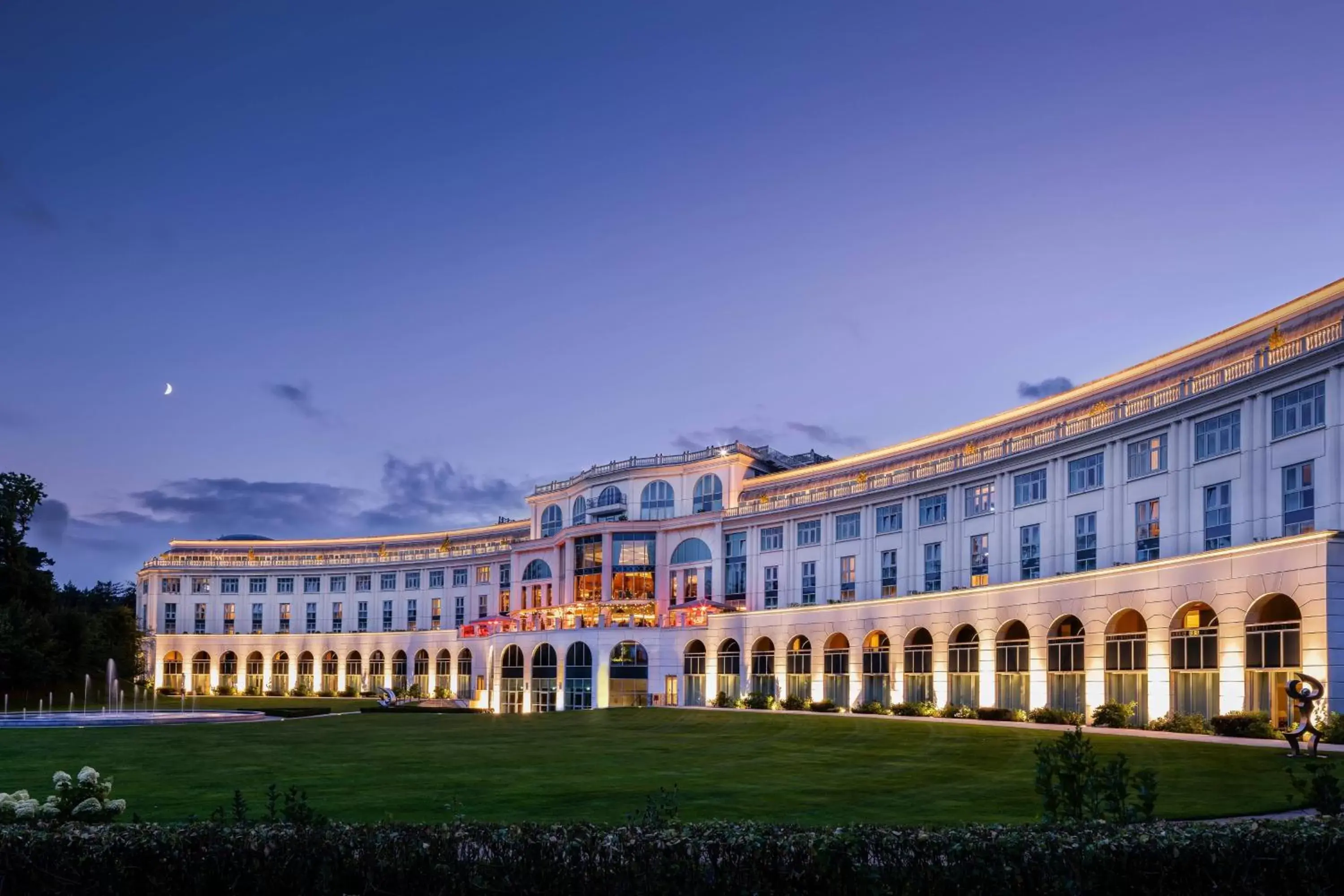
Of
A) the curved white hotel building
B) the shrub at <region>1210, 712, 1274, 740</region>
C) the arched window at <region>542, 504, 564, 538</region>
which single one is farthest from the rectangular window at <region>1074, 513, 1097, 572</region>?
the arched window at <region>542, 504, 564, 538</region>

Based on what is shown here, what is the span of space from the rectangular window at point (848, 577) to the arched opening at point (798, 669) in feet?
16.7

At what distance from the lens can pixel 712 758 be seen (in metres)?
39.4

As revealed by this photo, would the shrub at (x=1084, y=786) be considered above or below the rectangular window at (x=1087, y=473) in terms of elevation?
below

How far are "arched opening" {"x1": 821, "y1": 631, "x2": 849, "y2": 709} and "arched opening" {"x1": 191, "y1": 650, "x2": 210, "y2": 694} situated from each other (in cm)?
9212

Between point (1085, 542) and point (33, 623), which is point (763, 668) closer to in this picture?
point (1085, 542)

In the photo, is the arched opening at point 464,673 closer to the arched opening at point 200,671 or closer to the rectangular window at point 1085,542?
the arched opening at point 200,671

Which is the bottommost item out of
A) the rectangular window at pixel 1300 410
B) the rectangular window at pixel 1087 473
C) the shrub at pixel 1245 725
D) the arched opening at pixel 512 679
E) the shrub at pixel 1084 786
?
the arched opening at pixel 512 679

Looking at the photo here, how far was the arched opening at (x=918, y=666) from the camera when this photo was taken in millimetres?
69625

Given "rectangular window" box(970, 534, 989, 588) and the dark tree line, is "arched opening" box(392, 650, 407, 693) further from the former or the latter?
"rectangular window" box(970, 534, 989, 588)

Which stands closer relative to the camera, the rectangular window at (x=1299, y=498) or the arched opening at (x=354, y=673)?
the rectangular window at (x=1299, y=498)

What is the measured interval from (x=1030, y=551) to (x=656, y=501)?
4328cm

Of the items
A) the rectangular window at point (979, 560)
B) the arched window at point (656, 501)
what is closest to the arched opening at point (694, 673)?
the arched window at point (656, 501)

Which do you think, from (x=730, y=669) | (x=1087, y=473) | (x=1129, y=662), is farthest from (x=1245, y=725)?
(x=730, y=669)

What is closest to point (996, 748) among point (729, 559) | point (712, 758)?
point (712, 758)
